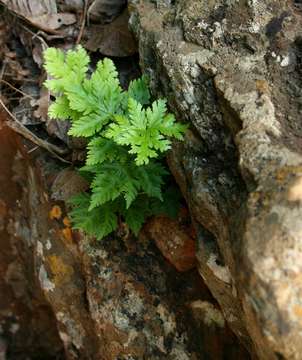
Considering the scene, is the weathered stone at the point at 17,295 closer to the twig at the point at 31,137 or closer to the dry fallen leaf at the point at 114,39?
the twig at the point at 31,137

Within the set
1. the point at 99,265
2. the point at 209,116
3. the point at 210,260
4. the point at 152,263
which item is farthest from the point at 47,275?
the point at 209,116

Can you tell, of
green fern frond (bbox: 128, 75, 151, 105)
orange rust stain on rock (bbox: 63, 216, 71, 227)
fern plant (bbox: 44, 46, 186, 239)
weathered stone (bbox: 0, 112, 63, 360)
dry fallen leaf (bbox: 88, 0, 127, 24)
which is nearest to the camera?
fern plant (bbox: 44, 46, 186, 239)

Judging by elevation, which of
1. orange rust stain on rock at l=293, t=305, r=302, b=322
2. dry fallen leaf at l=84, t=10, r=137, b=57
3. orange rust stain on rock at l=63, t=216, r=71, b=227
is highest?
dry fallen leaf at l=84, t=10, r=137, b=57

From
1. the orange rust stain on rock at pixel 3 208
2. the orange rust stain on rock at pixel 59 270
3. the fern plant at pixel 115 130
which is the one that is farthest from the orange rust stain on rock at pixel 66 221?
the orange rust stain on rock at pixel 3 208

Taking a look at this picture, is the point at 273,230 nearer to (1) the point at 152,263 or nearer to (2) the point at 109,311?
(1) the point at 152,263

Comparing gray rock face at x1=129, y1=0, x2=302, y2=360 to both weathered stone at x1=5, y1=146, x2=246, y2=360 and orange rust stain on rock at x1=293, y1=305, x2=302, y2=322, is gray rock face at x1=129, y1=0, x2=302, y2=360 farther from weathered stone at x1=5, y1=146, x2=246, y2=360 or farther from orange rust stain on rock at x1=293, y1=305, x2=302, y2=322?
weathered stone at x1=5, y1=146, x2=246, y2=360

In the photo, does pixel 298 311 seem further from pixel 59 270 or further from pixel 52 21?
pixel 52 21

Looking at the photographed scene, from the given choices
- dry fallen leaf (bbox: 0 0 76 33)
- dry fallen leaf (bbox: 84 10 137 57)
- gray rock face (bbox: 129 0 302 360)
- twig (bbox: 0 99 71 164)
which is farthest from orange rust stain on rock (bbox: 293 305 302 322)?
dry fallen leaf (bbox: 0 0 76 33)
